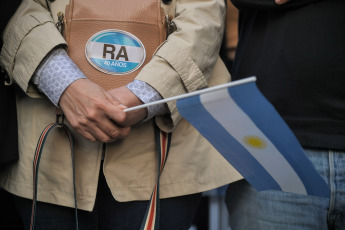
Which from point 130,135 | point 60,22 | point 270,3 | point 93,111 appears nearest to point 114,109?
point 93,111

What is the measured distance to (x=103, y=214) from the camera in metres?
1.20

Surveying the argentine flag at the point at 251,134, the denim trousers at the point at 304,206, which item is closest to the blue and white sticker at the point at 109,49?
the argentine flag at the point at 251,134

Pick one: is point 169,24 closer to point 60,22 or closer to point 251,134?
point 60,22

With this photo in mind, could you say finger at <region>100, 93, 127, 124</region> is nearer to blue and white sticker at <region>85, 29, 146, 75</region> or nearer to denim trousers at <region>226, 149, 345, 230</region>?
blue and white sticker at <region>85, 29, 146, 75</region>

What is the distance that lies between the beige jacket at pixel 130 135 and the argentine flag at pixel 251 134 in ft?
0.73

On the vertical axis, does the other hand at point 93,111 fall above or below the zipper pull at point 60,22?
below

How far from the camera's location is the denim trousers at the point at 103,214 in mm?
1168

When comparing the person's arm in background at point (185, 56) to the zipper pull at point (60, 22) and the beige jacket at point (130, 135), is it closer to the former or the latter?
the beige jacket at point (130, 135)

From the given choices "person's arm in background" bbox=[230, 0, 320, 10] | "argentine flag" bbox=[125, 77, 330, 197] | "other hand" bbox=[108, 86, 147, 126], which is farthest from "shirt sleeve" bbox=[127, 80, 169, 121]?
"person's arm in background" bbox=[230, 0, 320, 10]

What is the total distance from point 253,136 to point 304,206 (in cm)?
38

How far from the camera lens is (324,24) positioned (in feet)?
3.59

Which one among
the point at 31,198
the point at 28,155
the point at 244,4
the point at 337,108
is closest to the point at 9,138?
the point at 28,155

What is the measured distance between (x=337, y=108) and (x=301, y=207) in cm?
29

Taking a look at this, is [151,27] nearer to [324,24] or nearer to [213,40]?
[213,40]
